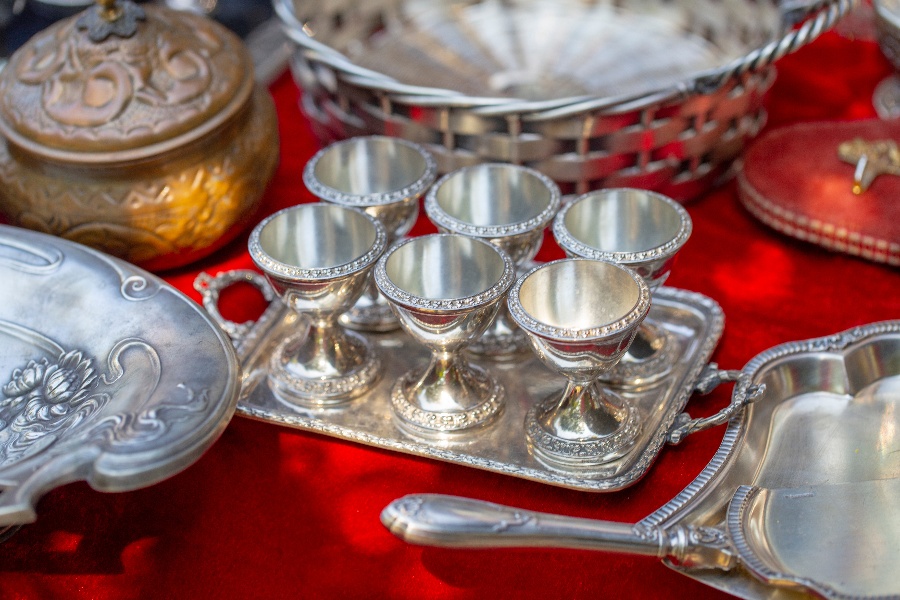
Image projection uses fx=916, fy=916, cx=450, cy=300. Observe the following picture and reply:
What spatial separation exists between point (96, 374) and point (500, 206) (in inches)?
12.7

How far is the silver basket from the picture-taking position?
75 cm

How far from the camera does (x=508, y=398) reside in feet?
2.15

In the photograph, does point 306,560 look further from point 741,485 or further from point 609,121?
point 609,121

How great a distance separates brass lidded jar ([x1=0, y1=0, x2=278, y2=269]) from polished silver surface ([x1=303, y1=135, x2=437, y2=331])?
0.28 ft

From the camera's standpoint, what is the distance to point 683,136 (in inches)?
30.8

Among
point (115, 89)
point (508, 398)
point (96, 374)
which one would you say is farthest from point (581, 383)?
point (115, 89)

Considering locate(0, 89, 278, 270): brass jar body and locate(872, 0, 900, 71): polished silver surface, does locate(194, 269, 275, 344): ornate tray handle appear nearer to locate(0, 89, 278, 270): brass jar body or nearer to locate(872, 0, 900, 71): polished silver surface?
locate(0, 89, 278, 270): brass jar body

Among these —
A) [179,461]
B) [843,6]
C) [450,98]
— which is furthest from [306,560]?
[843,6]

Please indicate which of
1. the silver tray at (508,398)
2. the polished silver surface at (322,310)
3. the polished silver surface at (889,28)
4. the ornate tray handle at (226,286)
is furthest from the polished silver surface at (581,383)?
the polished silver surface at (889,28)

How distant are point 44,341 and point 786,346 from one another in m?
0.51

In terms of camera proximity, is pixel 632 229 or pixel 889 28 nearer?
pixel 632 229

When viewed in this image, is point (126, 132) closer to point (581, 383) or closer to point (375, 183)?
point (375, 183)

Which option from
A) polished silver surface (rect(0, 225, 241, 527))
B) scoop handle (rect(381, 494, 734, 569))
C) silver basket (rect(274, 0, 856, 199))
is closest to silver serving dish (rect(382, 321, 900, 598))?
scoop handle (rect(381, 494, 734, 569))

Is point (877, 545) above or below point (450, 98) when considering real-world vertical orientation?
below
